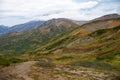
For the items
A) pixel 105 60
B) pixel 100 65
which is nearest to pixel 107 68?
pixel 100 65

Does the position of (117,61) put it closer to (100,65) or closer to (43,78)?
(100,65)

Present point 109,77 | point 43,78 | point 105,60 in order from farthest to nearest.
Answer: point 105,60, point 109,77, point 43,78

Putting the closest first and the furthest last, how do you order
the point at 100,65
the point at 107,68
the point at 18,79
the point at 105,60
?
the point at 18,79, the point at 107,68, the point at 100,65, the point at 105,60

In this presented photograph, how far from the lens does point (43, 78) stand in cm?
8306

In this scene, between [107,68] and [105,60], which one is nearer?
[107,68]

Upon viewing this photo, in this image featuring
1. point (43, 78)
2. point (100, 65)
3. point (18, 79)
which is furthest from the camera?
point (100, 65)

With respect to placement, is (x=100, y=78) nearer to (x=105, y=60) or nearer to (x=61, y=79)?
(x=61, y=79)

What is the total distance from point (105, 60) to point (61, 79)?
59.7 m

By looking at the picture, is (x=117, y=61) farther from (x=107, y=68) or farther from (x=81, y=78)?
(x=81, y=78)

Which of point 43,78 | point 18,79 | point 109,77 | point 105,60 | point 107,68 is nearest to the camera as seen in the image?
point 18,79

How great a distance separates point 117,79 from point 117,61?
44.7m

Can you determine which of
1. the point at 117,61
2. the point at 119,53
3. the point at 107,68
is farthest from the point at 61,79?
the point at 119,53

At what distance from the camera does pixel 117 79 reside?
8425cm

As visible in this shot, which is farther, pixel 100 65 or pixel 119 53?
pixel 119 53
